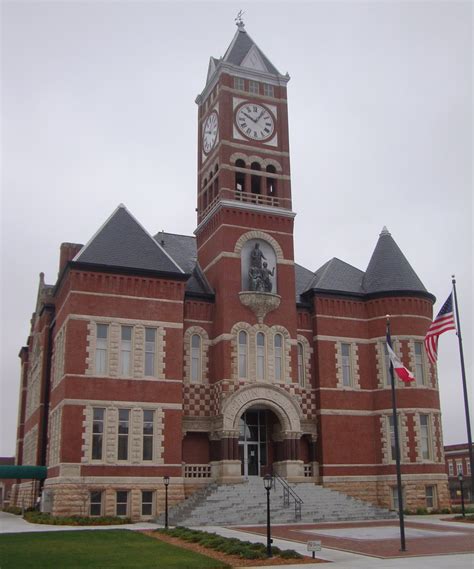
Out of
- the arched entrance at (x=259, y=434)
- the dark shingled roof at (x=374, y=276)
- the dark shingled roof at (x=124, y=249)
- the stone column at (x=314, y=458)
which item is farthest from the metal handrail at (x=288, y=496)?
the dark shingled roof at (x=124, y=249)

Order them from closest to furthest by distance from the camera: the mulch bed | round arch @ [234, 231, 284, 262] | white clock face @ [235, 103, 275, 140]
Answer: the mulch bed, round arch @ [234, 231, 284, 262], white clock face @ [235, 103, 275, 140]

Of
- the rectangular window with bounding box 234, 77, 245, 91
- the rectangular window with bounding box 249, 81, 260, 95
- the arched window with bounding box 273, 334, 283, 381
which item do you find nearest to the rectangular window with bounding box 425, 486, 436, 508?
the arched window with bounding box 273, 334, 283, 381

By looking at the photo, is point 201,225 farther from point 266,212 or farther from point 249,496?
point 249,496

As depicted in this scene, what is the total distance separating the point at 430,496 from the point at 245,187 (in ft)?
67.7

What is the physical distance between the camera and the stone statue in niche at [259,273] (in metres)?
38.0

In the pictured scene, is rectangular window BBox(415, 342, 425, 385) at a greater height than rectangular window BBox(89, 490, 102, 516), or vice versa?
rectangular window BBox(415, 342, 425, 385)

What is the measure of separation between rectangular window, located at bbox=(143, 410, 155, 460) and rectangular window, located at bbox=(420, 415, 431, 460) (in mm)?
15388

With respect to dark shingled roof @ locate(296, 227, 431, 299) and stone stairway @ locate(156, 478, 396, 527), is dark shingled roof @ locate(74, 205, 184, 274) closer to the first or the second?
dark shingled roof @ locate(296, 227, 431, 299)

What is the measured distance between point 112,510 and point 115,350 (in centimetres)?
768

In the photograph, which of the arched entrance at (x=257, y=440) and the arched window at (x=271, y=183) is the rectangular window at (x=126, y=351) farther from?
the arched window at (x=271, y=183)

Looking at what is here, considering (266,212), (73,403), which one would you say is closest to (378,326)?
(266,212)

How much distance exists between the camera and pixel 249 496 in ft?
107

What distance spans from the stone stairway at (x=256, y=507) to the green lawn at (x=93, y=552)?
6.30m

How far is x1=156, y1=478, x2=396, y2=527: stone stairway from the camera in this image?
2991 centimetres
